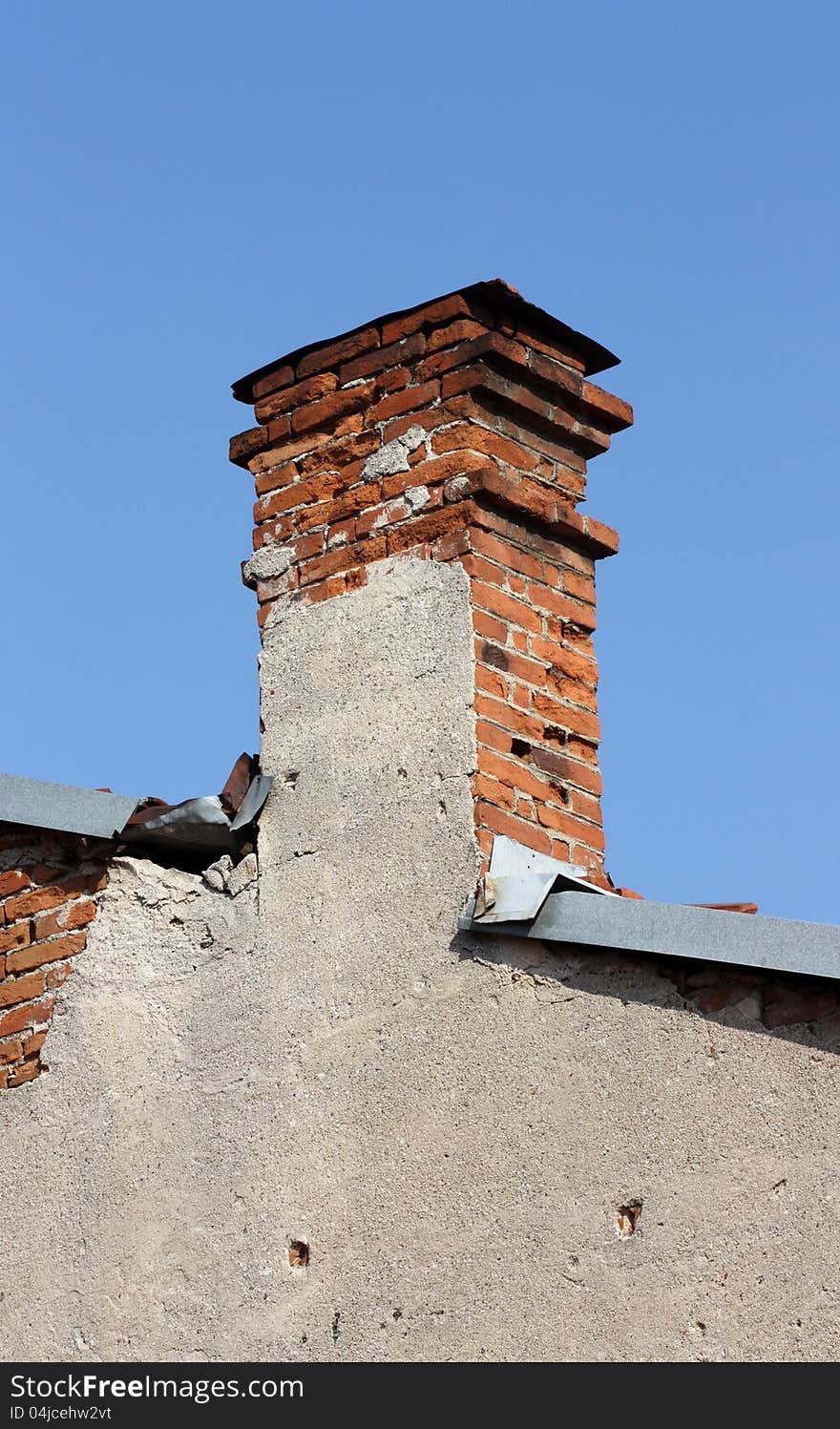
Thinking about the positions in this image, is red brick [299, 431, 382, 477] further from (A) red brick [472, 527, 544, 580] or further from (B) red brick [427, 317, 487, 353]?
(A) red brick [472, 527, 544, 580]

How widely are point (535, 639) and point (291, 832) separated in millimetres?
799

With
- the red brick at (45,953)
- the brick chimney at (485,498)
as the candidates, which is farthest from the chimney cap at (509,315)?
the red brick at (45,953)

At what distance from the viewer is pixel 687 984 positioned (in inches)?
156

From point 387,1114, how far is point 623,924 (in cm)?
73

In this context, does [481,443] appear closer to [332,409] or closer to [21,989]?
[332,409]

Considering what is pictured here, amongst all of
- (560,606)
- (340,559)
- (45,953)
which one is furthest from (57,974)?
(560,606)

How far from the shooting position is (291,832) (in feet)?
15.8

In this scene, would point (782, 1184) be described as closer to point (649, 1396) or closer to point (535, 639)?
point (649, 1396)

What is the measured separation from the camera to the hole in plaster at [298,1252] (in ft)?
14.1

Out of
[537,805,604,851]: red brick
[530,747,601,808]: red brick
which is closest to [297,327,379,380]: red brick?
[530,747,601,808]: red brick

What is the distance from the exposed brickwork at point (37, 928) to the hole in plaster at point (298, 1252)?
102 cm

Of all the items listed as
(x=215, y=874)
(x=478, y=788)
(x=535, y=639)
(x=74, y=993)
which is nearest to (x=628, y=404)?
(x=535, y=639)

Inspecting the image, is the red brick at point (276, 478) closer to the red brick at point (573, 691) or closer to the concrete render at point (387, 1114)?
the concrete render at point (387, 1114)

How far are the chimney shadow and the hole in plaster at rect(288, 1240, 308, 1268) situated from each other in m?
0.75
